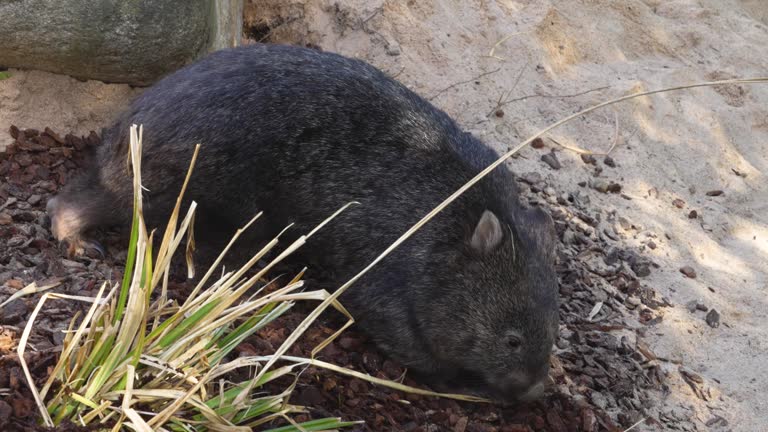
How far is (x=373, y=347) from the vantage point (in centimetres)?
439

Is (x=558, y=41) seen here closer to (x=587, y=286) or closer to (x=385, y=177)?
(x=587, y=286)

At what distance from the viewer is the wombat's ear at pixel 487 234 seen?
398cm

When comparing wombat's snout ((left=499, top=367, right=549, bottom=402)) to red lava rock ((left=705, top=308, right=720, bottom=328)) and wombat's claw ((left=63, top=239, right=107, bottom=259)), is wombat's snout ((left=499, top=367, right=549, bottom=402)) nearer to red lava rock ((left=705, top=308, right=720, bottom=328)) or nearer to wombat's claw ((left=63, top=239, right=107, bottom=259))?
red lava rock ((left=705, top=308, right=720, bottom=328))

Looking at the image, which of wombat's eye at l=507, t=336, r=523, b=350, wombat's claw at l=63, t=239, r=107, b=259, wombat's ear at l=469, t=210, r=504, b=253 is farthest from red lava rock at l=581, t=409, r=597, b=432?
wombat's claw at l=63, t=239, r=107, b=259

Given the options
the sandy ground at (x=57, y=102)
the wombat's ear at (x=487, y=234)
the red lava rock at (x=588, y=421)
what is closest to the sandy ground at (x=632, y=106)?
the sandy ground at (x=57, y=102)

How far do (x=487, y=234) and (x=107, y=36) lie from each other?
2.34 metres

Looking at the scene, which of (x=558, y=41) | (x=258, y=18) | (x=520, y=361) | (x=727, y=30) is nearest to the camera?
(x=520, y=361)

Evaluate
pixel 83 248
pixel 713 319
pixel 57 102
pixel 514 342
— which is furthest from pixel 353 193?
pixel 713 319

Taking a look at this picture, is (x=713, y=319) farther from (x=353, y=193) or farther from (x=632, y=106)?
(x=353, y=193)

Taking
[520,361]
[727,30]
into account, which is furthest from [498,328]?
[727,30]

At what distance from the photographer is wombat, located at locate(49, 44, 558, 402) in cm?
414

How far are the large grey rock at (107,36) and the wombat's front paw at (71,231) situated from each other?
0.90m

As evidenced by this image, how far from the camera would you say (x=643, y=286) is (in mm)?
5137

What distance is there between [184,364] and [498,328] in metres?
1.53
